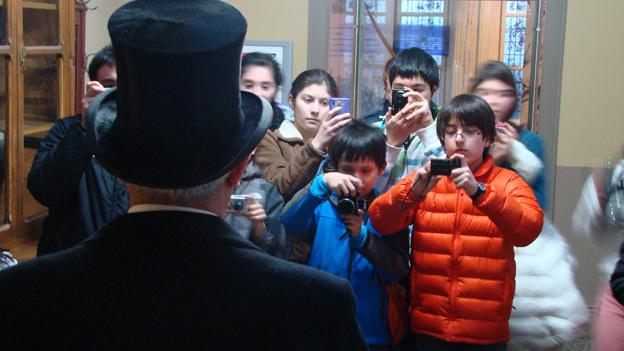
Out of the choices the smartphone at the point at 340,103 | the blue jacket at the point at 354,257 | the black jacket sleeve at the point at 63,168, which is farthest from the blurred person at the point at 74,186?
the smartphone at the point at 340,103

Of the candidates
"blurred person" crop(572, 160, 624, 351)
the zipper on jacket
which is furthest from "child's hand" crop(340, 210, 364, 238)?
"blurred person" crop(572, 160, 624, 351)

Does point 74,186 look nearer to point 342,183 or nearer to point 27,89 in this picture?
point 342,183

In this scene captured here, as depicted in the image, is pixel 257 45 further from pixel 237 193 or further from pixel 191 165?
pixel 191 165

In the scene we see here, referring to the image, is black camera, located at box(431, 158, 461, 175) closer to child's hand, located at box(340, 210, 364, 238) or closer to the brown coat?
child's hand, located at box(340, 210, 364, 238)

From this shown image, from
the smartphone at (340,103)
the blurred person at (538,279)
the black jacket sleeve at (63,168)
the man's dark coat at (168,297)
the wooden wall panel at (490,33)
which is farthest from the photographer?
the wooden wall panel at (490,33)

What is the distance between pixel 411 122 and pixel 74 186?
1090 millimetres

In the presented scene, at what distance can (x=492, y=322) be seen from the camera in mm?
2453

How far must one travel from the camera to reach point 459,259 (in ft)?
8.04

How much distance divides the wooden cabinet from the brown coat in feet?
3.14

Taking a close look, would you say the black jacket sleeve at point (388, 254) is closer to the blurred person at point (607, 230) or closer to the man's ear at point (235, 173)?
the blurred person at point (607, 230)

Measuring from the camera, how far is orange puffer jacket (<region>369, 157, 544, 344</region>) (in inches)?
96.2

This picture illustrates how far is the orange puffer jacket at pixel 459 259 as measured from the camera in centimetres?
244

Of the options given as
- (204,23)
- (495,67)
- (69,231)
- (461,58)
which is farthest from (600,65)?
(204,23)

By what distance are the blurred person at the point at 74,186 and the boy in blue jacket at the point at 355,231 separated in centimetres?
55
